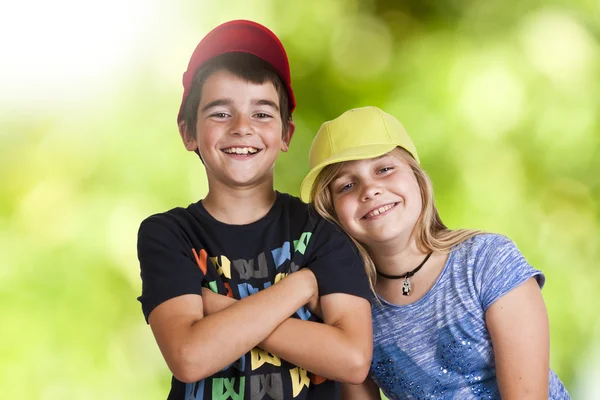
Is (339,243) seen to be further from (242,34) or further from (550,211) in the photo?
(550,211)

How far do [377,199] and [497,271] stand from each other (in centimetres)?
23

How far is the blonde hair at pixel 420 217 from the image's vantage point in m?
1.38

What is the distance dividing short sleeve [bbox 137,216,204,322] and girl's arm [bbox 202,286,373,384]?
0.14 feet

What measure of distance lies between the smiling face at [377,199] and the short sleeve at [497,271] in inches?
5.5

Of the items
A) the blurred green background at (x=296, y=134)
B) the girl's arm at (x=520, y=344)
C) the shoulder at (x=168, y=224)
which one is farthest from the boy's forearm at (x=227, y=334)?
the blurred green background at (x=296, y=134)

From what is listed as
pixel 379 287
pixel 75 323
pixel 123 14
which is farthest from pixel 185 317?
pixel 123 14

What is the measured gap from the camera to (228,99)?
1241mm

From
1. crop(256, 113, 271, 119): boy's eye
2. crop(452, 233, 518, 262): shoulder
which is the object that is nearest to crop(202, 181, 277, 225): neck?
crop(256, 113, 271, 119): boy's eye

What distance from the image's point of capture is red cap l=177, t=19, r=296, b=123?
1.28 m

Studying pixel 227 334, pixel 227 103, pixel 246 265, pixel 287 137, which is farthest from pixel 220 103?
pixel 227 334

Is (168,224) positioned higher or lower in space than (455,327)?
higher

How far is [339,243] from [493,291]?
0.28 meters

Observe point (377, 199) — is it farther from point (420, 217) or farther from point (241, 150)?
point (241, 150)

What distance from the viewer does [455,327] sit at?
132 cm
